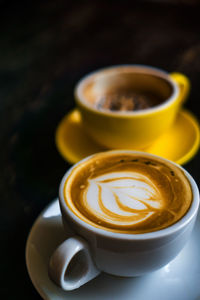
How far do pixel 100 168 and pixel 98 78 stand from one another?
0.40 m

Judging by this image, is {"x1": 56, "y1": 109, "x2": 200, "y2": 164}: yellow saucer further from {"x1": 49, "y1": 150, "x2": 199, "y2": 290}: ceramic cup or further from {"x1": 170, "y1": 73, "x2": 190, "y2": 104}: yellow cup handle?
{"x1": 49, "y1": 150, "x2": 199, "y2": 290}: ceramic cup

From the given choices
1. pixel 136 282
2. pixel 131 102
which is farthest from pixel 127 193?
pixel 131 102

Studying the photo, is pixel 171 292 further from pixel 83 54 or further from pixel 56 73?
pixel 83 54

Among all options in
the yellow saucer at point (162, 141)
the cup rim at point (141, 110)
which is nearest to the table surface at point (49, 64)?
the yellow saucer at point (162, 141)

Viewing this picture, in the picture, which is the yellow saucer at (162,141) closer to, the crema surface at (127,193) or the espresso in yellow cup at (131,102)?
the espresso in yellow cup at (131,102)

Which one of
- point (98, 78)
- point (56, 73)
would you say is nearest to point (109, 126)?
point (98, 78)

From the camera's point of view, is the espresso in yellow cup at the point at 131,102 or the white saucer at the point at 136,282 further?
the espresso in yellow cup at the point at 131,102

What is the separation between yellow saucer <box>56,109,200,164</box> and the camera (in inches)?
32.8

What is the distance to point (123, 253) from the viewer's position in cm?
49

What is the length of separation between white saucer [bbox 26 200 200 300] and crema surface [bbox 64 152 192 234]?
88 millimetres

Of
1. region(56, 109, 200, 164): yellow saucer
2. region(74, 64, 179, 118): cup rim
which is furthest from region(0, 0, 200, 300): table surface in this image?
region(74, 64, 179, 118): cup rim

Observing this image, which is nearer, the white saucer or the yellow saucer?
the white saucer

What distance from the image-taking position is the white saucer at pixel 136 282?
1.68 feet

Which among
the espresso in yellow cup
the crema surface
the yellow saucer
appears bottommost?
the yellow saucer
